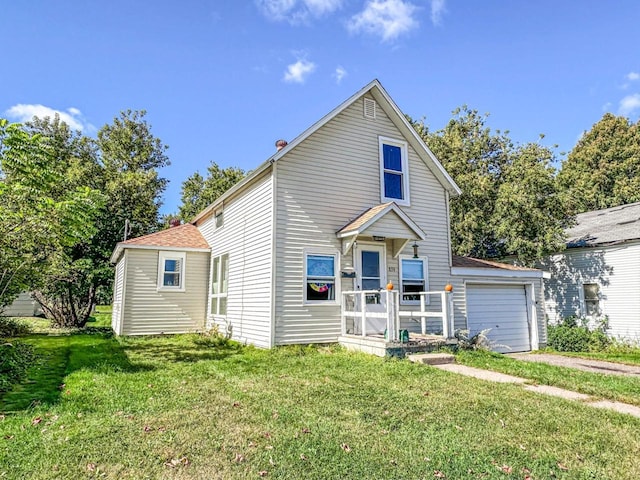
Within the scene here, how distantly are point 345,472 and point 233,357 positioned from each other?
6.04m

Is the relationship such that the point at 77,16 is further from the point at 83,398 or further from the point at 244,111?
the point at 83,398

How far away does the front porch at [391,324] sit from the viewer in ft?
28.6

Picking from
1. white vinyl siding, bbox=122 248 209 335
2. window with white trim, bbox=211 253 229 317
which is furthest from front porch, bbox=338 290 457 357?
white vinyl siding, bbox=122 248 209 335

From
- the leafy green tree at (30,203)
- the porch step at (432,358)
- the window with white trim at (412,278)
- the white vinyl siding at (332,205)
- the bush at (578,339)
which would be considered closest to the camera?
the leafy green tree at (30,203)

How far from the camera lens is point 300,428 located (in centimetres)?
427

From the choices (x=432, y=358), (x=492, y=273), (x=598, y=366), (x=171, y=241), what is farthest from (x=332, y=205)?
(x=598, y=366)

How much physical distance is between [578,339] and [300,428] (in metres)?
15.2

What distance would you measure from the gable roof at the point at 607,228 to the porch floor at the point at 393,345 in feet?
36.2

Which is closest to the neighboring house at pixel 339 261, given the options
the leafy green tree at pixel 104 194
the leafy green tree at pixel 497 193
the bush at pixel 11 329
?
the leafy green tree at pixel 497 193

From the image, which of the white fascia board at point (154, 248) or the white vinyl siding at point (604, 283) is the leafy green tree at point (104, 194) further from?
the white vinyl siding at point (604, 283)

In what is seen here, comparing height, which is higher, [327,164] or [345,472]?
[327,164]

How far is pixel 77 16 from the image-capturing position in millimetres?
10234

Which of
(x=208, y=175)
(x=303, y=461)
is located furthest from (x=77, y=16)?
(x=208, y=175)

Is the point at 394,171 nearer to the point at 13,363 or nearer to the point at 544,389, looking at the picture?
the point at 544,389
